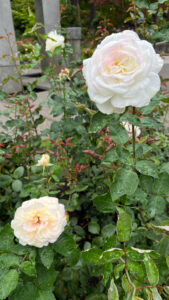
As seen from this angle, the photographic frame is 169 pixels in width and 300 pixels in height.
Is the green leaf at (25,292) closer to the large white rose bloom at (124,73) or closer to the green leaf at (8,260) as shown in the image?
the green leaf at (8,260)

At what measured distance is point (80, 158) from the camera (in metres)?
1.24

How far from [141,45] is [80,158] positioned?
2.67ft

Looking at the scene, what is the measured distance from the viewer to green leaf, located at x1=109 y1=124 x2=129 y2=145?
65 centimetres

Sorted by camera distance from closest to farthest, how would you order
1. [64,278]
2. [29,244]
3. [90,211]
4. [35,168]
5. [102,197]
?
[29,244] < [102,197] < [64,278] < [35,168] < [90,211]

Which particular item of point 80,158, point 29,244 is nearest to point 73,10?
point 80,158

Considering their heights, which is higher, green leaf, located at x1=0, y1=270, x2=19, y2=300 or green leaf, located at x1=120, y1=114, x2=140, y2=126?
green leaf, located at x1=120, y1=114, x2=140, y2=126

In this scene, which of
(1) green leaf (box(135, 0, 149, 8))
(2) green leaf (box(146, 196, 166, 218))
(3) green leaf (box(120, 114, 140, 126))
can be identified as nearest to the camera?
(3) green leaf (box(120, 114, 140, 126))

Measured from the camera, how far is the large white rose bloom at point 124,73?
18.3 inches

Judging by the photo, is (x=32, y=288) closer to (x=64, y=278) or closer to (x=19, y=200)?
(x=64, y=278)

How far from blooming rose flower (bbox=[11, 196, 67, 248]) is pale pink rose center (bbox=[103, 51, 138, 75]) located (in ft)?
1.15

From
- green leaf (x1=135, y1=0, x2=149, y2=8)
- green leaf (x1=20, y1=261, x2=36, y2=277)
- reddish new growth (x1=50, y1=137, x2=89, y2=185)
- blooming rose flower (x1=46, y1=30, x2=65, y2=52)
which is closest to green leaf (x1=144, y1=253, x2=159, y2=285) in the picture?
green leaf (x1=20, y1=261, x2=36, y2=277)

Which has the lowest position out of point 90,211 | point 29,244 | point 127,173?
point 90,211

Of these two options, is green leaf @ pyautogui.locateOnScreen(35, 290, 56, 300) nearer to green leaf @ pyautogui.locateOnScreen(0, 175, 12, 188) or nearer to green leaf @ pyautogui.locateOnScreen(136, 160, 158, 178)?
green leaf @ pyautogui.locateOnScreen(136, 160, 158, 178)

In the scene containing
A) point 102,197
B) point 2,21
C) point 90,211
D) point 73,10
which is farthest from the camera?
point 73,10
